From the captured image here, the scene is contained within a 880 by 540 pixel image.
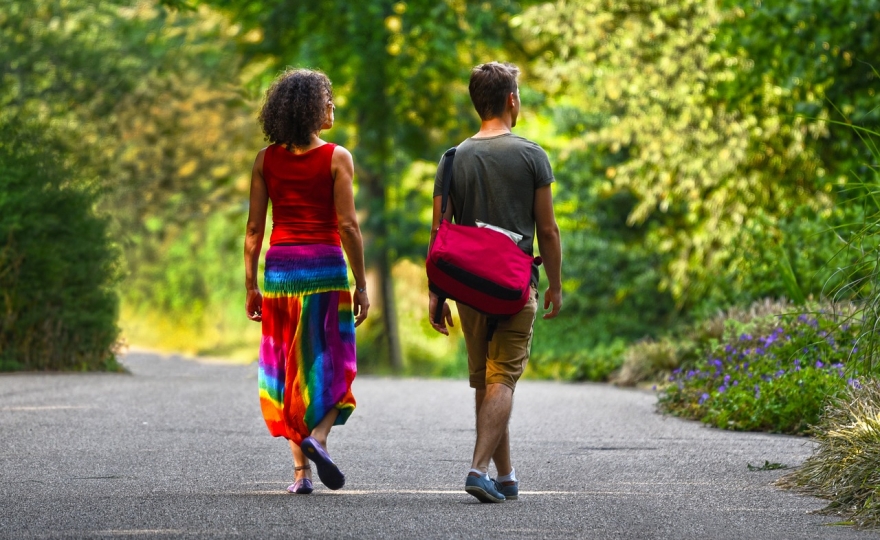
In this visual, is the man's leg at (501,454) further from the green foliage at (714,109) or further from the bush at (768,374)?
the green foliage at (714,109)

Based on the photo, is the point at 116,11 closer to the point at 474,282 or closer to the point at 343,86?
the point at 343,86

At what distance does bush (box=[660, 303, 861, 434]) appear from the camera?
9.27 m

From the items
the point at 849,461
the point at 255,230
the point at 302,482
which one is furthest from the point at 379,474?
the point at 849,461

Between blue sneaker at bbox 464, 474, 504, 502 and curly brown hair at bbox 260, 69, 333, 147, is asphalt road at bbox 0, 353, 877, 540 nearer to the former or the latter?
blue sneaker at bbox 464, 474, 504, 502

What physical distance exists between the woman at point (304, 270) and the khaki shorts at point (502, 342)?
1.64 feet

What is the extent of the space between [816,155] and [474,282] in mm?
12082

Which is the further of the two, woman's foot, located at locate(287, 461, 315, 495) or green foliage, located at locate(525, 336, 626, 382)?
green foliage, located at locate(525, 336, 626, 382)

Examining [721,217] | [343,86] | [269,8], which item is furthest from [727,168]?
[269,8]

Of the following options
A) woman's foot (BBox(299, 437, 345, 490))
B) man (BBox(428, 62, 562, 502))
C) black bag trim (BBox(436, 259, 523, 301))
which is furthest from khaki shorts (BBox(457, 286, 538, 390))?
woman's foot (BBox(299, 437, 345, 490))

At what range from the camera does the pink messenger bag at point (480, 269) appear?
5938mm

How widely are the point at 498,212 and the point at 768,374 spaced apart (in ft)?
15.3

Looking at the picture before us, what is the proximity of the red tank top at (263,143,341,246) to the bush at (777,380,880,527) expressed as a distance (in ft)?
8.31

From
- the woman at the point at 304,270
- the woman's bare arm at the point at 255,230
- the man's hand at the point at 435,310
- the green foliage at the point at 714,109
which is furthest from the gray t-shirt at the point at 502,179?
the green foliage at the point at 714,109

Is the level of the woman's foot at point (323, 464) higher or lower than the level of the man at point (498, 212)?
lower
